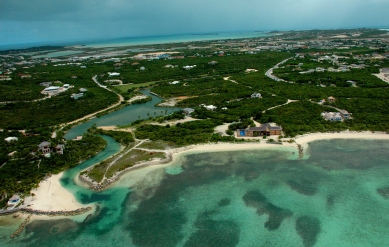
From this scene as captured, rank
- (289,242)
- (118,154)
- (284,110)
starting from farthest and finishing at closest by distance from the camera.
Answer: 1. (284,110)
2. (118,154)
3. (289,242)

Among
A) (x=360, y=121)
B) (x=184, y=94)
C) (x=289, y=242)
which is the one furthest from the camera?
(x=184, y=94)

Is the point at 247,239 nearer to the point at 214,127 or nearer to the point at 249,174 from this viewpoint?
the point at 249,174

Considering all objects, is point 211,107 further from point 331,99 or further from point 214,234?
point 214,234

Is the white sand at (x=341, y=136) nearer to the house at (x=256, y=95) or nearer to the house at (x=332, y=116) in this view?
the house at (x=332, y=116)

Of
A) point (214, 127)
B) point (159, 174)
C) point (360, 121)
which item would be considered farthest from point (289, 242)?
point (360, 121)

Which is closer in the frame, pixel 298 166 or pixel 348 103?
pixel 298 166
